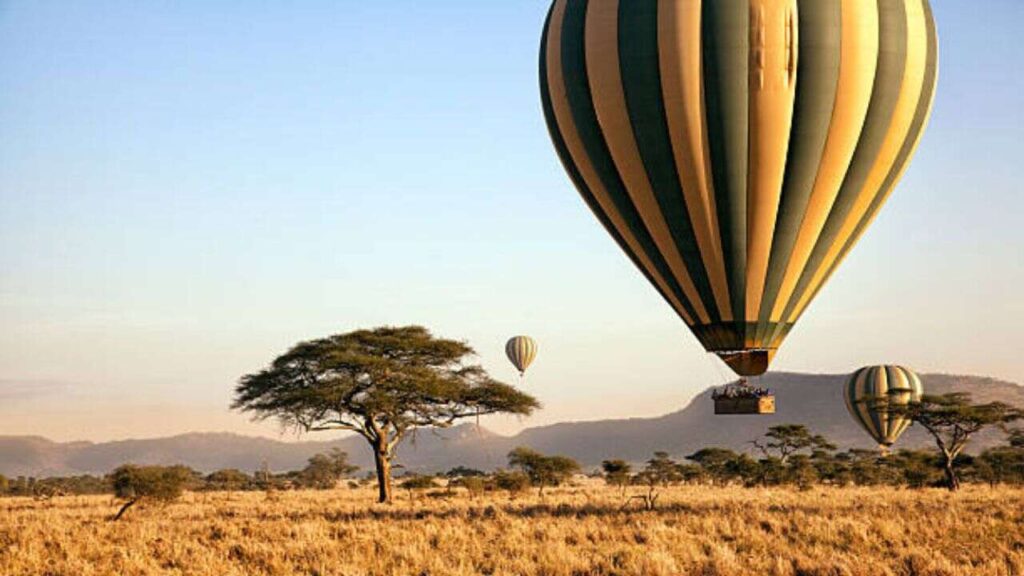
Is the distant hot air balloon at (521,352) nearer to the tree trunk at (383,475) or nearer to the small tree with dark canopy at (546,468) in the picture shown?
the small tree with dark canopy at (546,468)

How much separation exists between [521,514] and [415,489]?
25322mm

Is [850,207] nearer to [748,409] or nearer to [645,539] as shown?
[748,409]

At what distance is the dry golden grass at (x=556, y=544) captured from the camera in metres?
19.2

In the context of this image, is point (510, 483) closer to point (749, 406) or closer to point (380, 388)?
point (380, 388)

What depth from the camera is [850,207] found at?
94.0 ft

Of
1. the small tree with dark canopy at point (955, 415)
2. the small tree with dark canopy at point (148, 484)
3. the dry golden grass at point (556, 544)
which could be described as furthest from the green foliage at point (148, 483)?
the small tree with dark canopy at point (955, 415)

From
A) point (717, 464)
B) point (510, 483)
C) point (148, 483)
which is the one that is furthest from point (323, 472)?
point (148, 483)

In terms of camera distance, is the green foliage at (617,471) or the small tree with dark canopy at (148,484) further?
the green foliage at (617,471)

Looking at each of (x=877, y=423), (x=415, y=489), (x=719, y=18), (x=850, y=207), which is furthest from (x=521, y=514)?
(x=877, y=423)

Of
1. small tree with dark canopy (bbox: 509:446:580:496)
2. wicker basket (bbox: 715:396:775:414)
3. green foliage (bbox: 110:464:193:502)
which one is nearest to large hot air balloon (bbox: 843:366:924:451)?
small tree with dark canopy (bbox: 509:446:580:496)

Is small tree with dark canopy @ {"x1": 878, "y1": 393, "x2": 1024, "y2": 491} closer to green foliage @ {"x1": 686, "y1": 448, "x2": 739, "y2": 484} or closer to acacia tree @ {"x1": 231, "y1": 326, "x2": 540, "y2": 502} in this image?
green foliage @ {"x1": 686, "y1": 448, "x2": 739, "y2": 484}

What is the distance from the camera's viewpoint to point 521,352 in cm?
8656

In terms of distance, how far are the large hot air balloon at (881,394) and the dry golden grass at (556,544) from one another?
167 feet

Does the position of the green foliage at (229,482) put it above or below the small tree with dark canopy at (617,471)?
above
